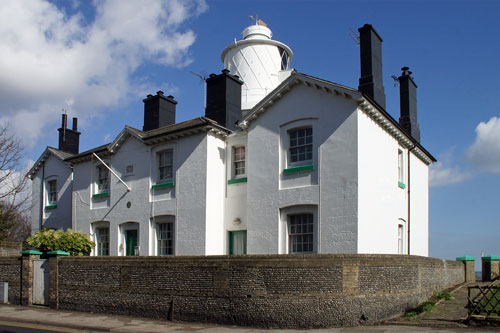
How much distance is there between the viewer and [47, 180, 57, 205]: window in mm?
29688

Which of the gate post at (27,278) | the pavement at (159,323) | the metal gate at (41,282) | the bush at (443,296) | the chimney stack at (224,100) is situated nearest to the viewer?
the pavement at (159,323)

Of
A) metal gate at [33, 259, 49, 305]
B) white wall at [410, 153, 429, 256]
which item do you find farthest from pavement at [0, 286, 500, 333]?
white wall at [410, 153, 429, 256]

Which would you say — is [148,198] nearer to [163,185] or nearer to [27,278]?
[163,185]

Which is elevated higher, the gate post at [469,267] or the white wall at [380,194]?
the white wall at [380,194]

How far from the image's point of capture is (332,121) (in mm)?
18391

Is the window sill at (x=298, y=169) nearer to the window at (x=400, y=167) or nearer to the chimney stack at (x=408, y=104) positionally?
the window at (x=400, y=167)

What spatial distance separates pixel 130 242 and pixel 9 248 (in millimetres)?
8214

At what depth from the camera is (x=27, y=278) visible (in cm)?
2052

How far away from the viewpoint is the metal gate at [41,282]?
66.1 ft

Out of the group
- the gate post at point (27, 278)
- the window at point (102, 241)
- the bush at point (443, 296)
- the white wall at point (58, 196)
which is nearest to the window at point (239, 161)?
the window at point (102, 241)

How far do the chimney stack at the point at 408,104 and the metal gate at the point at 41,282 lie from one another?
55.5ft

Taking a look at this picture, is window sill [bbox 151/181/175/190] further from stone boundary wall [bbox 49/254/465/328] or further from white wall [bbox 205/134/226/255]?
stone boundary wall [bbox 49/254/465/328]

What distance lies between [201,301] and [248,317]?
1.76 meters

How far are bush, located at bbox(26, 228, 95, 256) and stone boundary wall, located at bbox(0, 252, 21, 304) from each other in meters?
1.93
